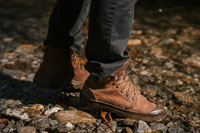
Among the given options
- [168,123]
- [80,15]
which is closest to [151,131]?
[168,123]

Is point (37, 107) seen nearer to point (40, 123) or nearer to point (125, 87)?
point (40, 123)

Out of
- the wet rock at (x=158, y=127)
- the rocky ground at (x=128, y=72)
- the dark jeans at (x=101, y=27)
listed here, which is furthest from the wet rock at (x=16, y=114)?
the wet rock at (x=158, y=127)

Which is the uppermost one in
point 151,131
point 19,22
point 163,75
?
point 19,22

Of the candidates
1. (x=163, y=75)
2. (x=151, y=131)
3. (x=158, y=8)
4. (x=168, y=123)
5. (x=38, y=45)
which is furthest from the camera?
(x=158, y=8)

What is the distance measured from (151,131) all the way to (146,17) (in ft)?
10.4

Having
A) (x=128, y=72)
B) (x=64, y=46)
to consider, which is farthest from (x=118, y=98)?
(x=128, y=72)

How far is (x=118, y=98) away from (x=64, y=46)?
52 centimetres

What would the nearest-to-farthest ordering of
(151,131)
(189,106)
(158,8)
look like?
1. (151,131)
2. (189,106)
3. (158,8)

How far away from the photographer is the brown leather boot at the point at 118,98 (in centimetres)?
159

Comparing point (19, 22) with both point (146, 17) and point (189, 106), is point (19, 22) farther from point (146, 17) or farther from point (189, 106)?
point (189, 106)

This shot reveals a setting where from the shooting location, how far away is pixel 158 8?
5152 millimetres

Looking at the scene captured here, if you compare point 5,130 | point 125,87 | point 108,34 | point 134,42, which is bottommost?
point 5,130

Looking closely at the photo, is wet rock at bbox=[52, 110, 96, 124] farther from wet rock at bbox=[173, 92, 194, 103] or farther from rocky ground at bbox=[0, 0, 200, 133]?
wet rock at bbox=[173, 92, 194, 103]

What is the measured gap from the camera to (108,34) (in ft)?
4.51
